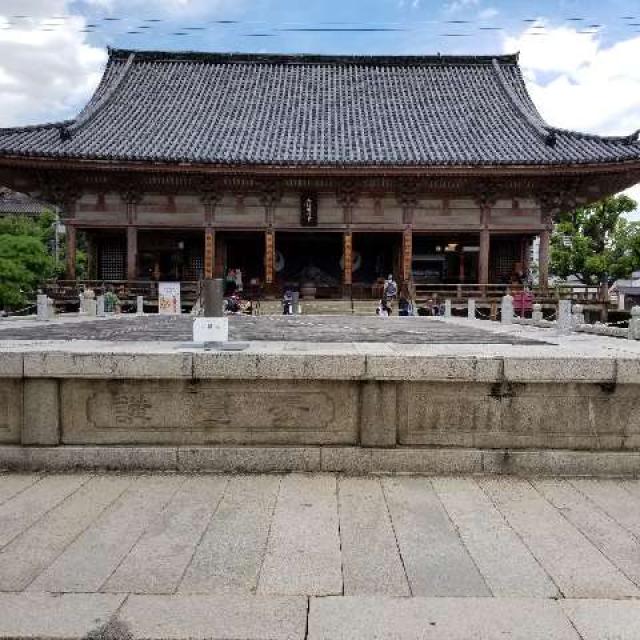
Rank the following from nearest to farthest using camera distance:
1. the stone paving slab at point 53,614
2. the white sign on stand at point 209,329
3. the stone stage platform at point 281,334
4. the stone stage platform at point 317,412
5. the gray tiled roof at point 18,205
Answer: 1. the stone paving slab at point 53,614
2. the stone stage platform at point 317,412
3. the white sign on stand at point 209,329
4. the stone stage platform at point 281,334
5. the gray tiled roof at point 18,205

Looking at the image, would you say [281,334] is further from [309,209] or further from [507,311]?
[309,209]

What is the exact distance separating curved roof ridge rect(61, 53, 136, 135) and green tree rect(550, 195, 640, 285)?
2362 centimetres

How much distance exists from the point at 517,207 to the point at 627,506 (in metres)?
19.6

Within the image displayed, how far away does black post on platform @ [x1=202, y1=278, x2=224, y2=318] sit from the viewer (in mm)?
4383

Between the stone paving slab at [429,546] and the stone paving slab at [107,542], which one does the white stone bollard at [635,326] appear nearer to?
the stone paving slab at [429,546]

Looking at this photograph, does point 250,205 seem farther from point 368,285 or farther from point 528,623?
point 528,623

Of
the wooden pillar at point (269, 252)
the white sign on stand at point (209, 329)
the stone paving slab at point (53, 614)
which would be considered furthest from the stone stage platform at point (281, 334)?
the wooden pillar at point (269, 252)

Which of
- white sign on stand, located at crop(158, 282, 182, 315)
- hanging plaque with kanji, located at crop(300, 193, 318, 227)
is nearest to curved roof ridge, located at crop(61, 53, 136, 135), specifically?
white sign on stand, located at crop(158, 282, 182, 315)

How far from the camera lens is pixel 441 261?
969 inches

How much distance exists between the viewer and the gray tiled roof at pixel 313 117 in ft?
66.4

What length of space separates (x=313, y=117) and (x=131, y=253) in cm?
987

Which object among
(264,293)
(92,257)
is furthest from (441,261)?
(92,257)

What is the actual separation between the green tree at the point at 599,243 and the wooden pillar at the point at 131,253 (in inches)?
870

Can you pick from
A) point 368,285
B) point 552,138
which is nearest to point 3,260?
point 368,285
